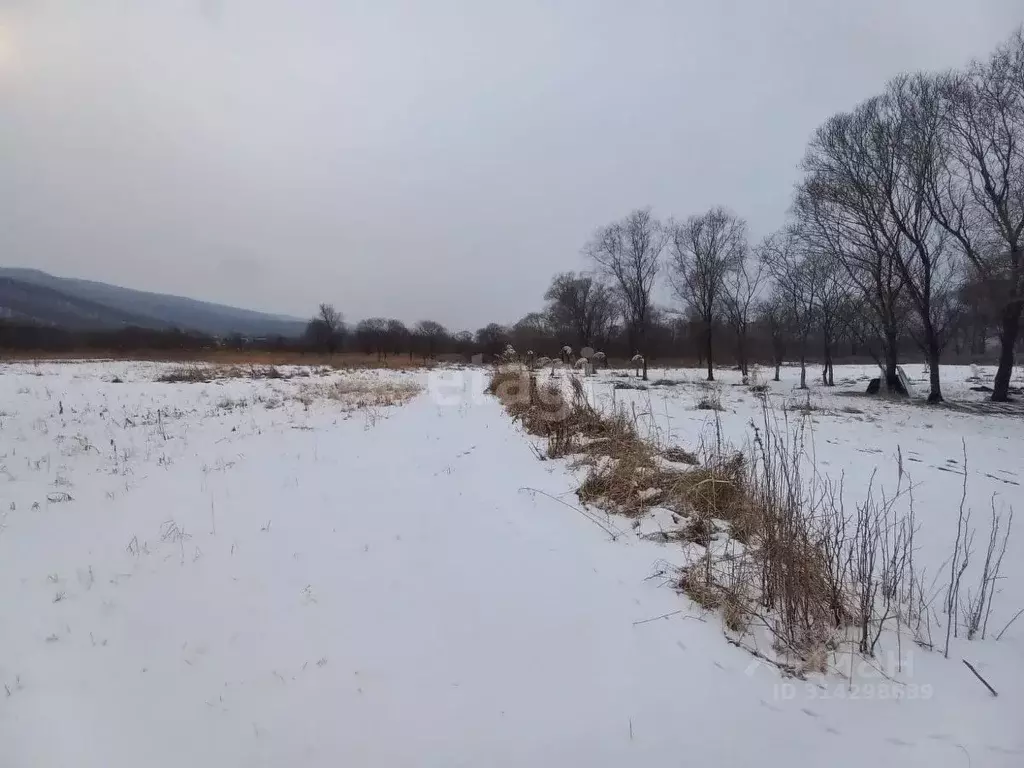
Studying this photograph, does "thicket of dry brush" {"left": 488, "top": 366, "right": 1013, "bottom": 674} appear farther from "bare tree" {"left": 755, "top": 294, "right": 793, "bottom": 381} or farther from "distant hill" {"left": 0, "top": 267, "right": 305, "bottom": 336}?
"distant hill" {"left": 0, "top": 267, "right": 305, "bottom": 336}

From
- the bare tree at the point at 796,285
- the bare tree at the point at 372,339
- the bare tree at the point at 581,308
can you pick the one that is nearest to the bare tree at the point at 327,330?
the bare tree at the point at 372,339

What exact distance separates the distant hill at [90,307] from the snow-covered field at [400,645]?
2554 inches

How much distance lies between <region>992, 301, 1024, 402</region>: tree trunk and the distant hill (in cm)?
7042

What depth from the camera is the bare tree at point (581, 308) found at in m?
46.2

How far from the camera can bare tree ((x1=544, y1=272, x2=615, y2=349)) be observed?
1818 inches

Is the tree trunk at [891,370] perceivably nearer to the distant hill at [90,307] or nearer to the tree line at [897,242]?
the tree line at [897,242]

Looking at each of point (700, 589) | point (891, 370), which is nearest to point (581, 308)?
point (891, 370)

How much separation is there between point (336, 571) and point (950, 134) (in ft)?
63.8

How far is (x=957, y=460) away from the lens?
677 cm

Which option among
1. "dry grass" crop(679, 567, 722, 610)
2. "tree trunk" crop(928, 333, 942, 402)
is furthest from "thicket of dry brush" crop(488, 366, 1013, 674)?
"tree trunk" crop(928, 333, 942, 402)

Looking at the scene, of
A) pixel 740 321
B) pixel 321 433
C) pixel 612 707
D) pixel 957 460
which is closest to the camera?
pixel 612 707

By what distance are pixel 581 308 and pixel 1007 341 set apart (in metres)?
35.5

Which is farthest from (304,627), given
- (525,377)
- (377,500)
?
(525,377)

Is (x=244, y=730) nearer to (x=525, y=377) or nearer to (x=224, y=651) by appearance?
(x=224, y=651)
